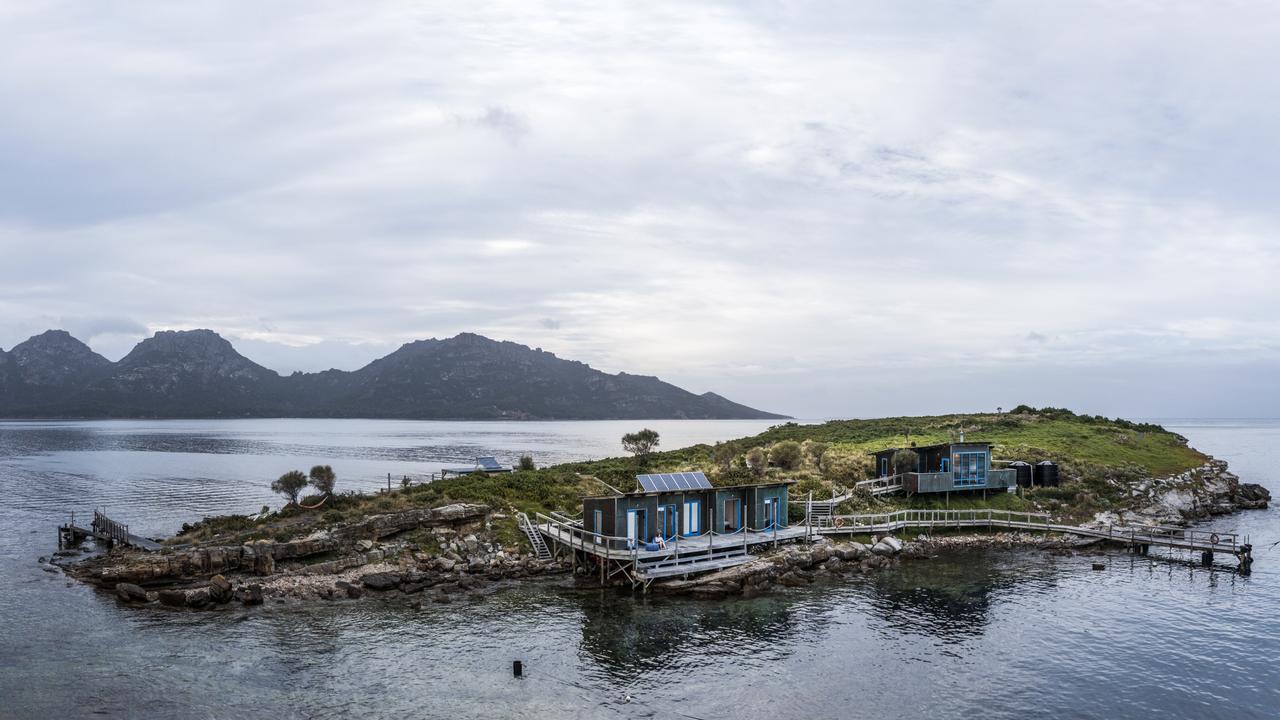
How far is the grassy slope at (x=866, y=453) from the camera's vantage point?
181 ft

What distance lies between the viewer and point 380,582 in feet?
140

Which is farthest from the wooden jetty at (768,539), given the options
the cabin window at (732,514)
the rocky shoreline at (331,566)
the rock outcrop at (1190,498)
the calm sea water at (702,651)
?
the rock outcrop at (1190,498)

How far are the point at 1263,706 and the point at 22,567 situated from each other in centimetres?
6797

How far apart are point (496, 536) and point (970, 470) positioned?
136 feet

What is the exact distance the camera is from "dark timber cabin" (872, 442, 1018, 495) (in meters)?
63.2

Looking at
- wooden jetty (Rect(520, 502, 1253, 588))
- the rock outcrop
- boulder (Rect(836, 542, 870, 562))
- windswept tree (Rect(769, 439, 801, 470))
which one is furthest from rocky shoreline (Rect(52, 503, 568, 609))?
the rock outcrop

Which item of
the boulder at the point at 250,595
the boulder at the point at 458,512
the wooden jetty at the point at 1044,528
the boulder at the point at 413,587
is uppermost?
the boulder at the point at 458,512

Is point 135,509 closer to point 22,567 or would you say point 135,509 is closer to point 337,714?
point 22,567

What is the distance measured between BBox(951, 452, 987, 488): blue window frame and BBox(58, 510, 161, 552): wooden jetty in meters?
63.0

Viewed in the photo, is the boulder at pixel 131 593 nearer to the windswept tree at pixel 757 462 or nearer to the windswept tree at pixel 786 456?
the windswept tree at pixel 757 462

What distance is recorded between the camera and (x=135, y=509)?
7594 centimetres

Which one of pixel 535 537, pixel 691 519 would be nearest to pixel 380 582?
A: pixel 535 537

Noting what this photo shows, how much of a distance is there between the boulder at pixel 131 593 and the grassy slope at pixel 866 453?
8108mm

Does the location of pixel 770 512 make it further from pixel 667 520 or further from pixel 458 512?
pixel 458 512
